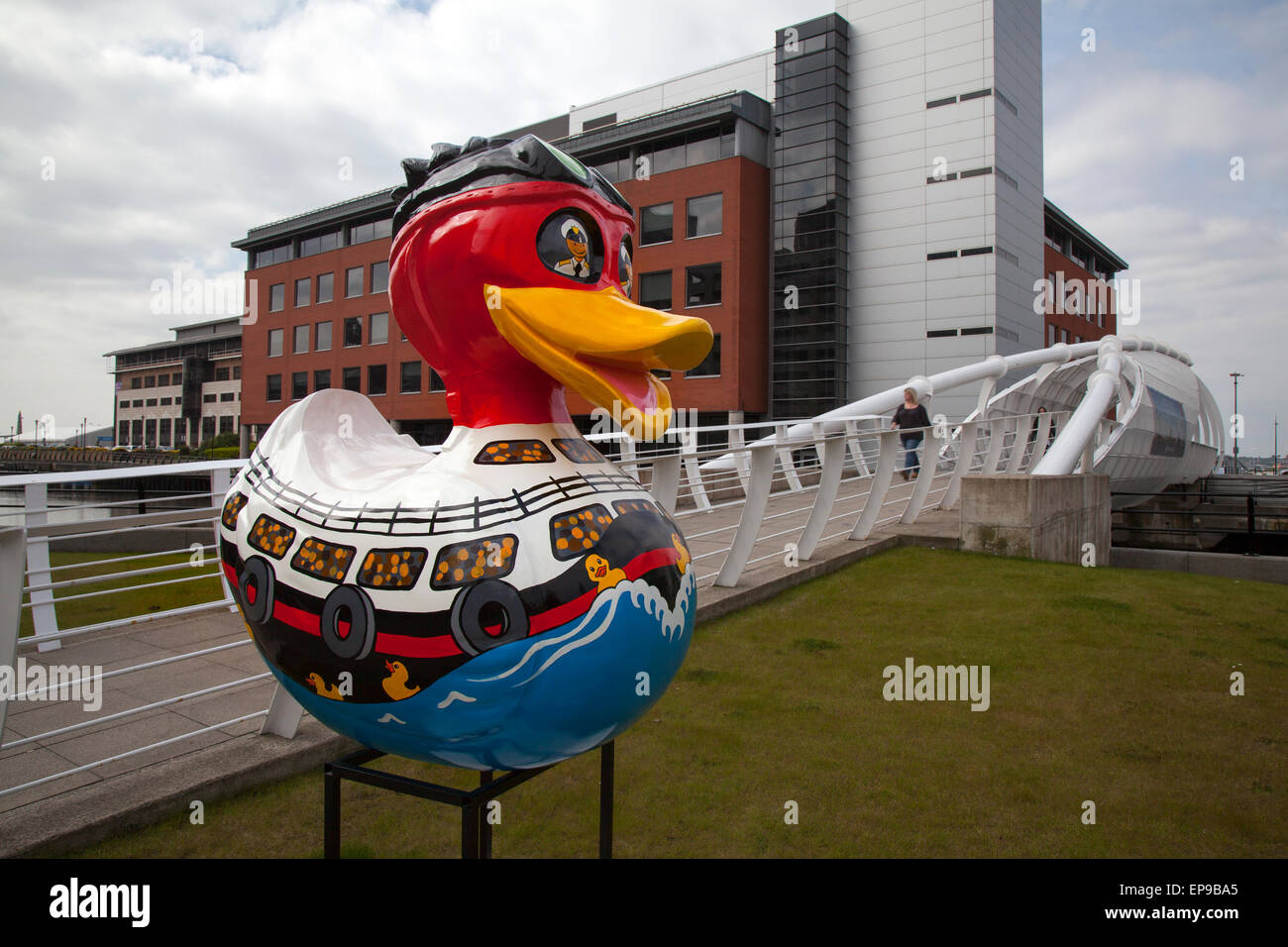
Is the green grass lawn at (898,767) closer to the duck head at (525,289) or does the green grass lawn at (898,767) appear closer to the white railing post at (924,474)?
the duck head at (525,289)

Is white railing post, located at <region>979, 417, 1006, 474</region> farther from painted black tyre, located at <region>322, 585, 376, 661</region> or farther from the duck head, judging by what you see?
painted black tyre, located at <region>322, 585, 376, 661</region>

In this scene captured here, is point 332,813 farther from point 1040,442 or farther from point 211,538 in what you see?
point 1040,442

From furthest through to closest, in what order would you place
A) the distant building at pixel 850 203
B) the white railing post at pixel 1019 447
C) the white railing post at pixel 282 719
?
the distant building at pixel 850 203, the white railing post at pixel 1019 447, the white railing post at pixel 282 719

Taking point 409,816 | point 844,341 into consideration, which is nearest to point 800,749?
point 409,816

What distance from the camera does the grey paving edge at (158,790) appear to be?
7.75ft

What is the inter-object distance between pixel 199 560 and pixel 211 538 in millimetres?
4904

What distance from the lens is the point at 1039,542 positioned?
25.4ft

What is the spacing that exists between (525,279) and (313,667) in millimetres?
965

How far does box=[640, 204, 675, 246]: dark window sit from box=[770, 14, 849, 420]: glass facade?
3.85 meters

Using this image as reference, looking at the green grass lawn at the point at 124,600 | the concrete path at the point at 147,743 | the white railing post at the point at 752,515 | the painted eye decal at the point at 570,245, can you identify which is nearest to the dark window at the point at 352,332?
the green grass lawn at the point at 124,600

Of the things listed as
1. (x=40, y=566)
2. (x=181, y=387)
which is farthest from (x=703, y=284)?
(x=181, y=387)

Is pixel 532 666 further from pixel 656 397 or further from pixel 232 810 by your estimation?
pixel 232 810

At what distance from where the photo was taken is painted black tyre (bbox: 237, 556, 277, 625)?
1.72m

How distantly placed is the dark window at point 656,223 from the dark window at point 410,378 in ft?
38.6
